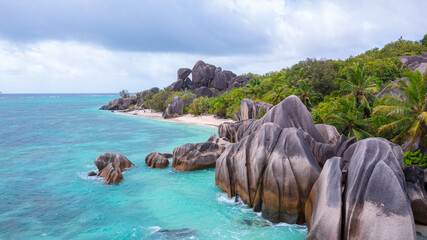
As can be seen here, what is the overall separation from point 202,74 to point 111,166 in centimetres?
6444

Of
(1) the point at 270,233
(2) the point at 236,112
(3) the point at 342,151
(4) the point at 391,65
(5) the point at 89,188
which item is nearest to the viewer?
(1) the point at 270,233

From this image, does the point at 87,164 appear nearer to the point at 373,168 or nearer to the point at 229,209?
the point at 229,209

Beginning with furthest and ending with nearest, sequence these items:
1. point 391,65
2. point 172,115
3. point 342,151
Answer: point 172,115, point 391,65, point 342,151

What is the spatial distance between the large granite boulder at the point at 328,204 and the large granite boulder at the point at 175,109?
158 ft

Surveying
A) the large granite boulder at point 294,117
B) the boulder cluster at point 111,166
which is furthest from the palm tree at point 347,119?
the boulder cluster at point 111,166

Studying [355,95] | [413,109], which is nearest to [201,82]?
[355,95]

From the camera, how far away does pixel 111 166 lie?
808 inches

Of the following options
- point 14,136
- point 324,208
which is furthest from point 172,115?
point 324,208

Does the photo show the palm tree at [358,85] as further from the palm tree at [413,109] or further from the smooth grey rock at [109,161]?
the smooth grey rock at [109,161]

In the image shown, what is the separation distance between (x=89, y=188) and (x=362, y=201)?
657 inches

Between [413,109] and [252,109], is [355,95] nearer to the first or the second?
[413,109]

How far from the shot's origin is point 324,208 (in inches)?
380

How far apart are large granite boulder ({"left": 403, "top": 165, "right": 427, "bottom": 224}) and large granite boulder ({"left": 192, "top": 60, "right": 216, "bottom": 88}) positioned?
7256 centimetres

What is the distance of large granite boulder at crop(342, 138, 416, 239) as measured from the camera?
8.50 m
